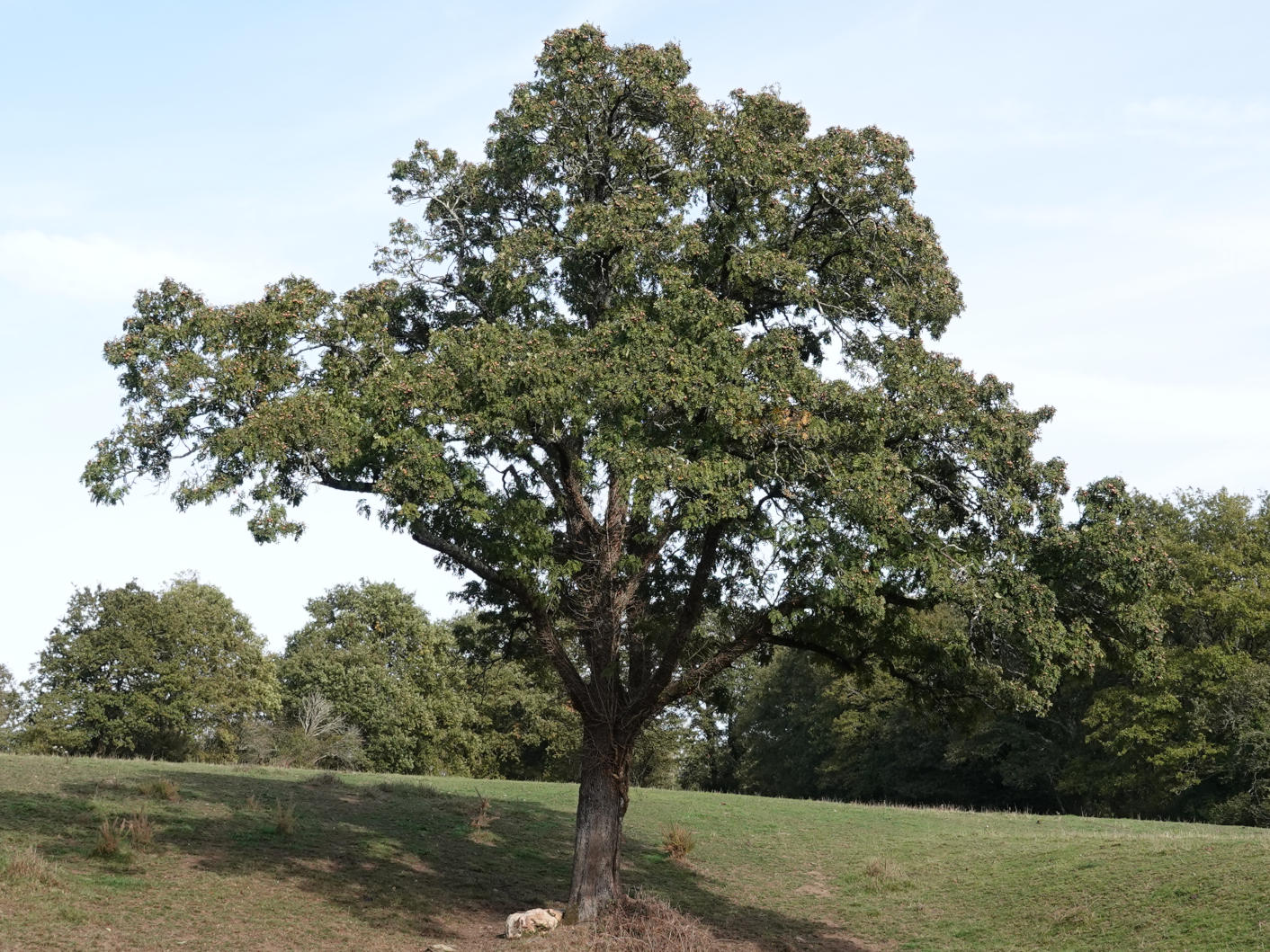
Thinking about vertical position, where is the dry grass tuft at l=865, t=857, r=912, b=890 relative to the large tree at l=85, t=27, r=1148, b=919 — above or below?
below

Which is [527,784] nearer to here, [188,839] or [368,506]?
[188,839]

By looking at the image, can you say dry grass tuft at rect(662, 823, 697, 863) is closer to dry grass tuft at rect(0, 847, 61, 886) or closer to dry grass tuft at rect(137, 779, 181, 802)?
dry grass tuft at rect(137, 779, 181, 802)

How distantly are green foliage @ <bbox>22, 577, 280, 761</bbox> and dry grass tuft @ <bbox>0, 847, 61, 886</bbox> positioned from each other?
135ft

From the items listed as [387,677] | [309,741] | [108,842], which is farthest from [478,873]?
[387,677]

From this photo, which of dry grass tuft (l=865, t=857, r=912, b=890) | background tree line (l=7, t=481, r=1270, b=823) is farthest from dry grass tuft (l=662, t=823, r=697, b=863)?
background tree line (l=7, t=481, r=1270, b=823)

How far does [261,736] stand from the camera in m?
56.9

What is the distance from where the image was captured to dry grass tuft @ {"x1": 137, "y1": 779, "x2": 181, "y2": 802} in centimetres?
2414

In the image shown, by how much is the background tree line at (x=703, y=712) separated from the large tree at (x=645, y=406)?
1914 centimetres

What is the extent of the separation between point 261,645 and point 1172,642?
5117 centimetres

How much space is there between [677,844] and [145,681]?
40860 mm

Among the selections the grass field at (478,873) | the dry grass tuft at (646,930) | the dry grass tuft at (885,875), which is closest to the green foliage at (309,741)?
the grass field at (478,873)

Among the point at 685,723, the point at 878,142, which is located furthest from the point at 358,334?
the point at 685,723

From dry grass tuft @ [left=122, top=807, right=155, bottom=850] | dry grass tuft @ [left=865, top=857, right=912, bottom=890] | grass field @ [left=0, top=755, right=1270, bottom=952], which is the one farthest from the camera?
dry grass tuft @ [left=865, top=857, right=912, bottom=890]

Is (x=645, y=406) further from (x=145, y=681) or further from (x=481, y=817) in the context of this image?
(x=145, y=681)
